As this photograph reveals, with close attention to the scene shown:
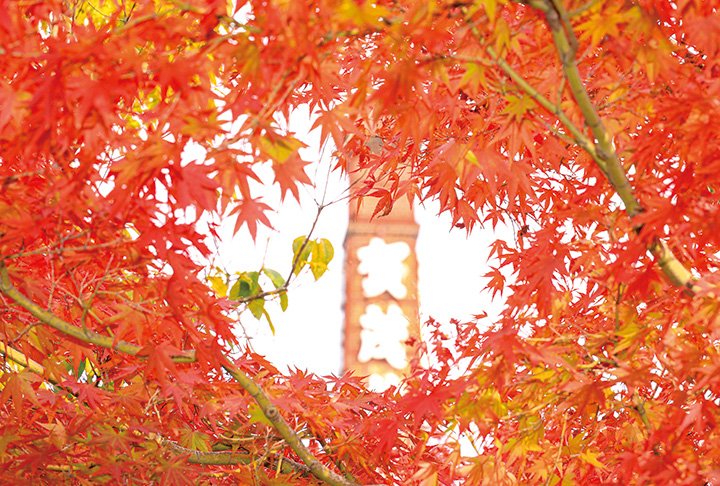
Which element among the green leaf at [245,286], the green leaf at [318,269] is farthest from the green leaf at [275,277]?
the green leaf at [318,269]

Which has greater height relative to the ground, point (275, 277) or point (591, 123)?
point (275, 277)

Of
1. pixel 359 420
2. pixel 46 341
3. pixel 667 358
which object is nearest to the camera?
pixel 667 358

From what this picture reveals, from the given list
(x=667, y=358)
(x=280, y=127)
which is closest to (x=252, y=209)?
(x=280, y=127)

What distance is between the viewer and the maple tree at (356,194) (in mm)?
1586

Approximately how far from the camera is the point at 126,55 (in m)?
1.57

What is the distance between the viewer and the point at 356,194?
107 inches

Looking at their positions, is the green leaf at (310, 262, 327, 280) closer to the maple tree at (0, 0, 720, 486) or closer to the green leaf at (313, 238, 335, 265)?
the green leaf at (313, 238, 335, 265)

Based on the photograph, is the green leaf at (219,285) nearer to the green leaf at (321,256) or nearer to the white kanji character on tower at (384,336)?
the green leaf at (321,256)

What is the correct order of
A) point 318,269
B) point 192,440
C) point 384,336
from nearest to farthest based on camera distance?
point 192,440 < point 318,269 < point 384,336

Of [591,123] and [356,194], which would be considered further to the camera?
[356,194]

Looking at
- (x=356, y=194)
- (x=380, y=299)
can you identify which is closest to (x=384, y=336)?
(x=380, y=299)

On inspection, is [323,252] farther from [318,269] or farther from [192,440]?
[192,440]

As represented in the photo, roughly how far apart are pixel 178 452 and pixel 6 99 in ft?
4.95

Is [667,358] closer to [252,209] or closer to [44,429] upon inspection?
[252,209]
